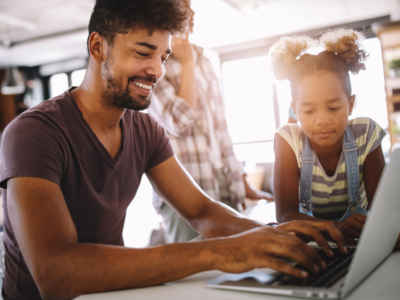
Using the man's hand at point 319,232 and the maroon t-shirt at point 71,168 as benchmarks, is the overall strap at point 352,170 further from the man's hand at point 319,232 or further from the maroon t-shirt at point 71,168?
the maroon t-shirt at point 71,168

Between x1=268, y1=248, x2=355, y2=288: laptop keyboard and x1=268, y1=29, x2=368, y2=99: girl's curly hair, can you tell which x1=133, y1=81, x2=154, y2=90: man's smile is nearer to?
x1=268, y1=29, x2=368, y2=99: girl's curly hair

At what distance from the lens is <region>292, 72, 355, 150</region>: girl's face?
99cm

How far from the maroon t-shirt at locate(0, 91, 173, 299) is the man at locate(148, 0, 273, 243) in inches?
19.0

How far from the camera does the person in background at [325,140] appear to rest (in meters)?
1.00

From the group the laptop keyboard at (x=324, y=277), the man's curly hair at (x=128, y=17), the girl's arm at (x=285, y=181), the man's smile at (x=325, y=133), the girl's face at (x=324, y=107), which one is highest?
the man's curly hair at (x=128, y=17)

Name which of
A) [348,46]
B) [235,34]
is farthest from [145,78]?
[235,34]

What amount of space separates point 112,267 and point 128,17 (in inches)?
28.5

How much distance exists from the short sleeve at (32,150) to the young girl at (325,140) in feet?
2.04

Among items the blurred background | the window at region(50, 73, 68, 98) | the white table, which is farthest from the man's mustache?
the window at region(50, 73, 68, 98)

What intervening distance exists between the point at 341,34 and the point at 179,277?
81 centimetres

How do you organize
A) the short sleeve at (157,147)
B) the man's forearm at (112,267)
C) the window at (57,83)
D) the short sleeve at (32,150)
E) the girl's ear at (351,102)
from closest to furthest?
the man's forearm at (112,267)
the short sleeve at (32,150)
the girl's ear at (351,102)
the short sleeve at (157,147)
the window at (57,83)

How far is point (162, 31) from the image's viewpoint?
1060 mm

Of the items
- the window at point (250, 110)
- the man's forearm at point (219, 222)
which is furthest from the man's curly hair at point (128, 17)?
the man's forearm at point (219, 222)

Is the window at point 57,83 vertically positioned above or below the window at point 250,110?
above
